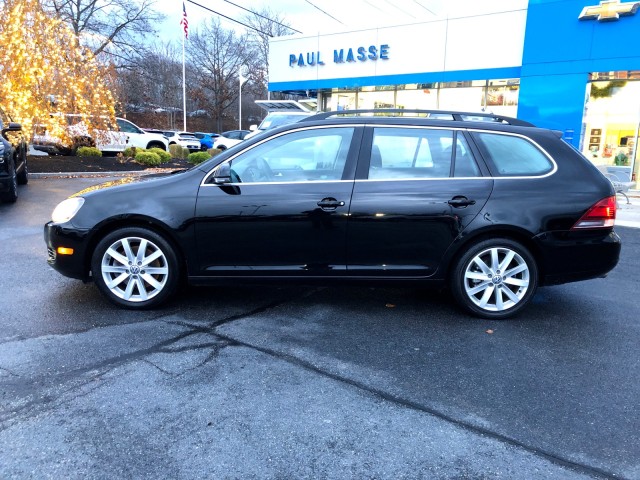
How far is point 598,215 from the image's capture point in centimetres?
419

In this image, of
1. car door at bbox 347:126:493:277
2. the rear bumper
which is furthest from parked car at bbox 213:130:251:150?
the rear bumper

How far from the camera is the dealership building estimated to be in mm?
13641

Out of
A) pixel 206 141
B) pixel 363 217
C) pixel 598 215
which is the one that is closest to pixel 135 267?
pixel 363 217

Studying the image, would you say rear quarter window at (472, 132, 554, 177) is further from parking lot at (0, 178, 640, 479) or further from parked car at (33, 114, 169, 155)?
parked car at (33, 114, 169, 155)

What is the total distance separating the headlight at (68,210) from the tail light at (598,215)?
4.16 metres

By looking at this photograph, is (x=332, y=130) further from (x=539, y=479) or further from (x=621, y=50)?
(x=621, y=50)

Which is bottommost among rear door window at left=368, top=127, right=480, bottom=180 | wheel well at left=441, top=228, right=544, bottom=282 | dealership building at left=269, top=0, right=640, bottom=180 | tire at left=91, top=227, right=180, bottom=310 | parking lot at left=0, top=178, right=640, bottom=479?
parking lot at left=0, top=178, right=640, bottom=479

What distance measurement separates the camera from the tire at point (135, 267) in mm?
4238

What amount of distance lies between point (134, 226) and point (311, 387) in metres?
2.15

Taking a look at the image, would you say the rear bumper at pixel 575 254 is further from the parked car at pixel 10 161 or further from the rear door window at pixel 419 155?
the parked car at pixel 10 161

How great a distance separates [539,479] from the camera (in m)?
2.34

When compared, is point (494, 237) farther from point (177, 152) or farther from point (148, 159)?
point (177, 152)

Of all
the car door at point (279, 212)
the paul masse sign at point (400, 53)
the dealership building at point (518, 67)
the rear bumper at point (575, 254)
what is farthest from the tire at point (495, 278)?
the paul masse sign at point (400, 53)

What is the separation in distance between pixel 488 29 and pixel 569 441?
1562 cm
